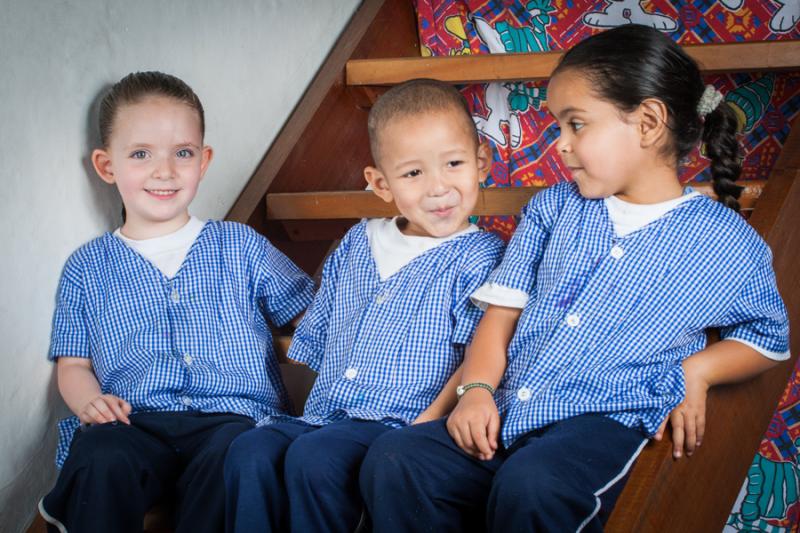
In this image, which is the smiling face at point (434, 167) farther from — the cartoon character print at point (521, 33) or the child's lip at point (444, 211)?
the cartoon character print at point (521, 33)

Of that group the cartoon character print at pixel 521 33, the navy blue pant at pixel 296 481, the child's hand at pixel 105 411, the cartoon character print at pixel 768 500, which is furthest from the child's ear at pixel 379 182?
the cartoon character print at pixel 768 500

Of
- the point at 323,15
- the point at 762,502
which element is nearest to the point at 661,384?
the point at 762,502

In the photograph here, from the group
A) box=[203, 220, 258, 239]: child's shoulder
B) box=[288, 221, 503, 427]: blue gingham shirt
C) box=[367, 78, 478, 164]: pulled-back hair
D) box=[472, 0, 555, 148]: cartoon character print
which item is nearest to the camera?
box=[288, 221, 503, 427]: blue gingham shirt

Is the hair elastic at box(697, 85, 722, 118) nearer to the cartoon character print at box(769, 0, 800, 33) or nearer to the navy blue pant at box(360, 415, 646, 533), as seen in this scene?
the navy blue pant at box(360, 415, 646, 533)

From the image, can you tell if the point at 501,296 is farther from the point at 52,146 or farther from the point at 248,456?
the point at 52,146

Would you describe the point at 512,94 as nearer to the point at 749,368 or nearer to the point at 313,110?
the point at 313,110

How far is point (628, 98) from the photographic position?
1442mm

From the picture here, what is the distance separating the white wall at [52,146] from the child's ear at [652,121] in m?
0.91

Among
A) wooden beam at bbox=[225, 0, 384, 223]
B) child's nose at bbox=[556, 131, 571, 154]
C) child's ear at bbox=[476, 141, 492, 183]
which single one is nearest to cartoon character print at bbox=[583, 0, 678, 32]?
wooden beam at bbox=[225, 0, 384, 223]

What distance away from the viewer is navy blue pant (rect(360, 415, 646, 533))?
A: 3.85 ft

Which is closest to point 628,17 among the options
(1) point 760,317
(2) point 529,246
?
(2) point 529,246

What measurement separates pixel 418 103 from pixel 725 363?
25.9 inches

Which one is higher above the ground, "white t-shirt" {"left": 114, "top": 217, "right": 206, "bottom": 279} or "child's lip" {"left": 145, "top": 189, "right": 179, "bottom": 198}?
"child's lip" {"left": 145, "top": 189, "right": 179, "bottom": 198}

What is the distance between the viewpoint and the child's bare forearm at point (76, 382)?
1569 millimetres
